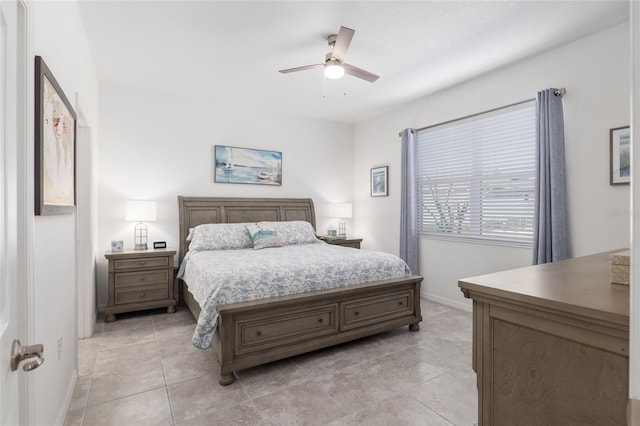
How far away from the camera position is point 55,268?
5.86 ft

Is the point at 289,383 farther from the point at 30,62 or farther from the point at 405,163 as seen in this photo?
the point at 405,163

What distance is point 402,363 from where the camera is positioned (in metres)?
2.61

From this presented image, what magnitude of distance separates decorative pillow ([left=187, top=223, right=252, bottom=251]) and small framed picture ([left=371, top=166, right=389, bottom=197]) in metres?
2.25

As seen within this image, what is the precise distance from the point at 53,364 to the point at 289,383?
1.41 metres

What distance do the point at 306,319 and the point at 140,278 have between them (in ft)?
7.26

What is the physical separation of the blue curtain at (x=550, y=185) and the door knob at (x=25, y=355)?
11.7 ft

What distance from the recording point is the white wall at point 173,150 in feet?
13.0

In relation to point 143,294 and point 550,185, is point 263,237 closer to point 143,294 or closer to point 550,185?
point 143,294

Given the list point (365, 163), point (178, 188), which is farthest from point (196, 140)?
point (365, 163)

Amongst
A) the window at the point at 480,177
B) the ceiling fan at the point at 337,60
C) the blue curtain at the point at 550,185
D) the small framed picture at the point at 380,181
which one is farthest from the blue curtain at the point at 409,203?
the ceiling fan at the point at 337,60

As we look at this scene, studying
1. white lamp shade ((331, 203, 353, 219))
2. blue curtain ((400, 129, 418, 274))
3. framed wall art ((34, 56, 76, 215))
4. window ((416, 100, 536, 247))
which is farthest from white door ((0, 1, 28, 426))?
white lamp shade ((331, 203, 353, 219))

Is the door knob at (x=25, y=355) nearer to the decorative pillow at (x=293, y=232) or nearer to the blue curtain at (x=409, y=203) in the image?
the decorative pillow at (x=293, y=232)

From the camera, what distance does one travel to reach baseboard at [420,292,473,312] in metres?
3.92

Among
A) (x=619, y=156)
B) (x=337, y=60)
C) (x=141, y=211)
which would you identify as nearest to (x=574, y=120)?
(x=619, y=156)
